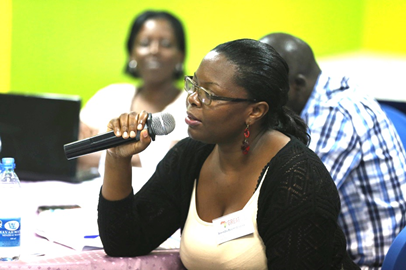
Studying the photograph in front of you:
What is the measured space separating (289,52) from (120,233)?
122 cm

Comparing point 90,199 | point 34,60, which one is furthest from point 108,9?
point 90,199

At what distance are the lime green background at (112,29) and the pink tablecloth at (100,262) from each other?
2874mm

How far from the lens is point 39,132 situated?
2578 millimetres

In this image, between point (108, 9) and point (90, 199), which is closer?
point (90, 199)

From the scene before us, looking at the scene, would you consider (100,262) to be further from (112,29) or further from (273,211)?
(112,29)

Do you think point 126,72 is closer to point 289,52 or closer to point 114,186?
point 289,52

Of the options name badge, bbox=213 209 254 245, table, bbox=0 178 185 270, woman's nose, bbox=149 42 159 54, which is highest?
woman's nose, bbox=149 42 159 54

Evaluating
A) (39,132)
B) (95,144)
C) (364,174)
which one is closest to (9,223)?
(95,144)

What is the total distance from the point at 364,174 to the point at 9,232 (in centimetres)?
132

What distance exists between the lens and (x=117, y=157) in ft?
5.90

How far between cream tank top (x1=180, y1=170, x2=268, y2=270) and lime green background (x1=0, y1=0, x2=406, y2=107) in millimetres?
3008

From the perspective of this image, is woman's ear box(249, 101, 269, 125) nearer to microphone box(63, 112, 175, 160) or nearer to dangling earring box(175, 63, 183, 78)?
microphone box(63, 112, 175, 160)

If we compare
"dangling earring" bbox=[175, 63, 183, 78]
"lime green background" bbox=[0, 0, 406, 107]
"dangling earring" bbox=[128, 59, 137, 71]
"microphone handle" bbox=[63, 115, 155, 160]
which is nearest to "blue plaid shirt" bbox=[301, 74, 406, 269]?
"microphone handle" bbox=[63, 115, 155, 160]

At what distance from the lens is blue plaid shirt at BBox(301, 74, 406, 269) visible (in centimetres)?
225
